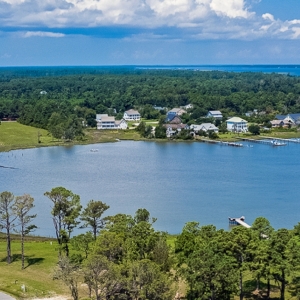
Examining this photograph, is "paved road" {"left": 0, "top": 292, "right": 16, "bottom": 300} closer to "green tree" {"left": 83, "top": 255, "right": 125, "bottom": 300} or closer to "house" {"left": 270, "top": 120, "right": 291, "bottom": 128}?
"green tree" {"left": 83, "top": 255, "right": 125, "bottom": 300}

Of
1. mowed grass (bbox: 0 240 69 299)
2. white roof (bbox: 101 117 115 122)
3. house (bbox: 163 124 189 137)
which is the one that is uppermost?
white roof (bbox: 101 117 115 122)

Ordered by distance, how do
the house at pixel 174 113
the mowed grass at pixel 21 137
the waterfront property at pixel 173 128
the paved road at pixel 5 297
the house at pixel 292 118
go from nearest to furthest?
1. the paved road at pixel 5 297
2. the mowed grass at pixel 21 137
3. the waterfront property at pixel 173 128
4. the house at pixel 292 118
5. the house at pixel 174 113

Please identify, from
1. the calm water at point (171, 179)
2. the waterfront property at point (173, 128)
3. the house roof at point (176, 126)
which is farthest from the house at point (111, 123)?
the calm water at point (171, 179)

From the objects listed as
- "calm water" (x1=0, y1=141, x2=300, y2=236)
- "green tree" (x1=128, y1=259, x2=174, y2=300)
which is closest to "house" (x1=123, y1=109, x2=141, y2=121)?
"calm water" (x1=0, y1=141, x2=300, y2=236)

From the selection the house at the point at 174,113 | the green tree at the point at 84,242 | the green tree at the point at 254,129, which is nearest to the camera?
the green tree at the point at 84,242

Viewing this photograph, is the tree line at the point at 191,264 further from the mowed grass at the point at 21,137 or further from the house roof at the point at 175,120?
the house roof at the point at 175,120

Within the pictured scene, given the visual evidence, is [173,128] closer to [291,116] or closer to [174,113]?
[174,113]

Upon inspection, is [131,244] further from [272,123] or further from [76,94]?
[76,94]
